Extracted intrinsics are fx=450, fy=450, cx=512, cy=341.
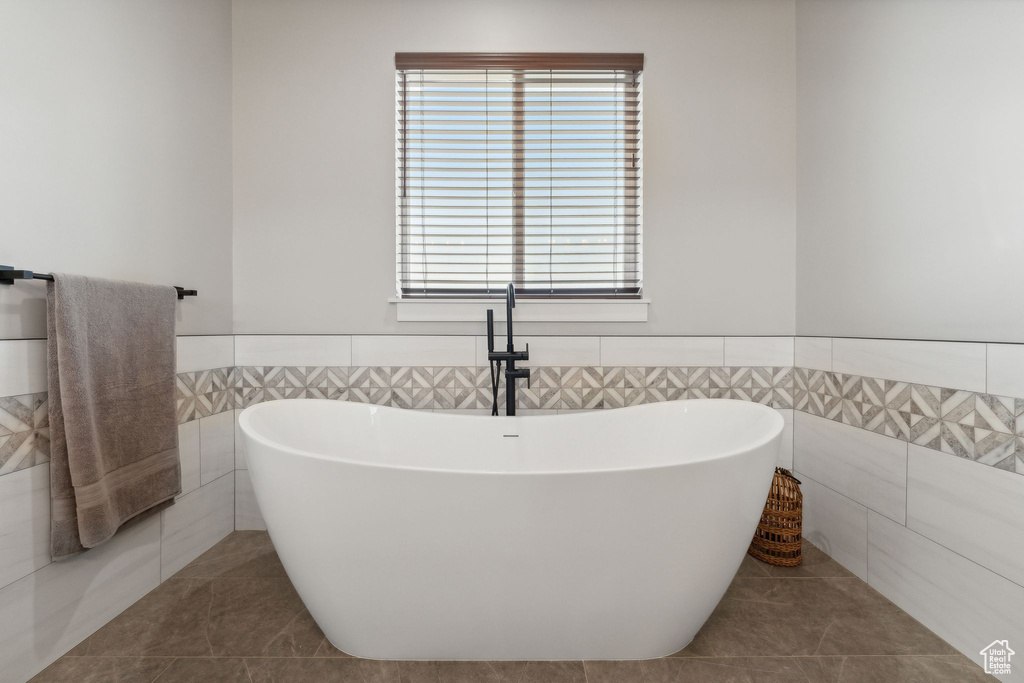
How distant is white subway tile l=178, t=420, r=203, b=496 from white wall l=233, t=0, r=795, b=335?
49cm

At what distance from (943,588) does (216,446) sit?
2598mm

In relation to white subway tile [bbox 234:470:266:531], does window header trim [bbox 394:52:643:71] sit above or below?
above

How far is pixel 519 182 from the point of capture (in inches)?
80.2

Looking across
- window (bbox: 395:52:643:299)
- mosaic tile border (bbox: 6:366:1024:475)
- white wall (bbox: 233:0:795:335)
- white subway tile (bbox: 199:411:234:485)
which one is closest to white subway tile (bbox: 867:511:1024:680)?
mosaic tile border (bbox: 6:366:1024:475)

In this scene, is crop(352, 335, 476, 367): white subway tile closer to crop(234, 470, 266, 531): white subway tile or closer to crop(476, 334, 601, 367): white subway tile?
crop(476, 334, 601, 367): white subway tile

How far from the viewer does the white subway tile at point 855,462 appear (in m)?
1.50

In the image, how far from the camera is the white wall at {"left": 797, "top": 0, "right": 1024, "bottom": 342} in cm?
119

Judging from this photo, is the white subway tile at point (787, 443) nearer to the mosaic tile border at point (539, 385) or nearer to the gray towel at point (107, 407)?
the mosaic tile border at point (539, 385)

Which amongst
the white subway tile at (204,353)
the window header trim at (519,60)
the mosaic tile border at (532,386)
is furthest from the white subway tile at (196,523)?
the window header trim at (519,60)

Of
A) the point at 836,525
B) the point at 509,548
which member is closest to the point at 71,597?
the point at 509,548

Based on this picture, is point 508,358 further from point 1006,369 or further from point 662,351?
point 1006,369

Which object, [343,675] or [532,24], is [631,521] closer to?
[343,675]

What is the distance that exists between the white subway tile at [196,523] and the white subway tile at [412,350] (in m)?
0.79

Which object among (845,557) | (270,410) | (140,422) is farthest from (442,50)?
(845,557)
